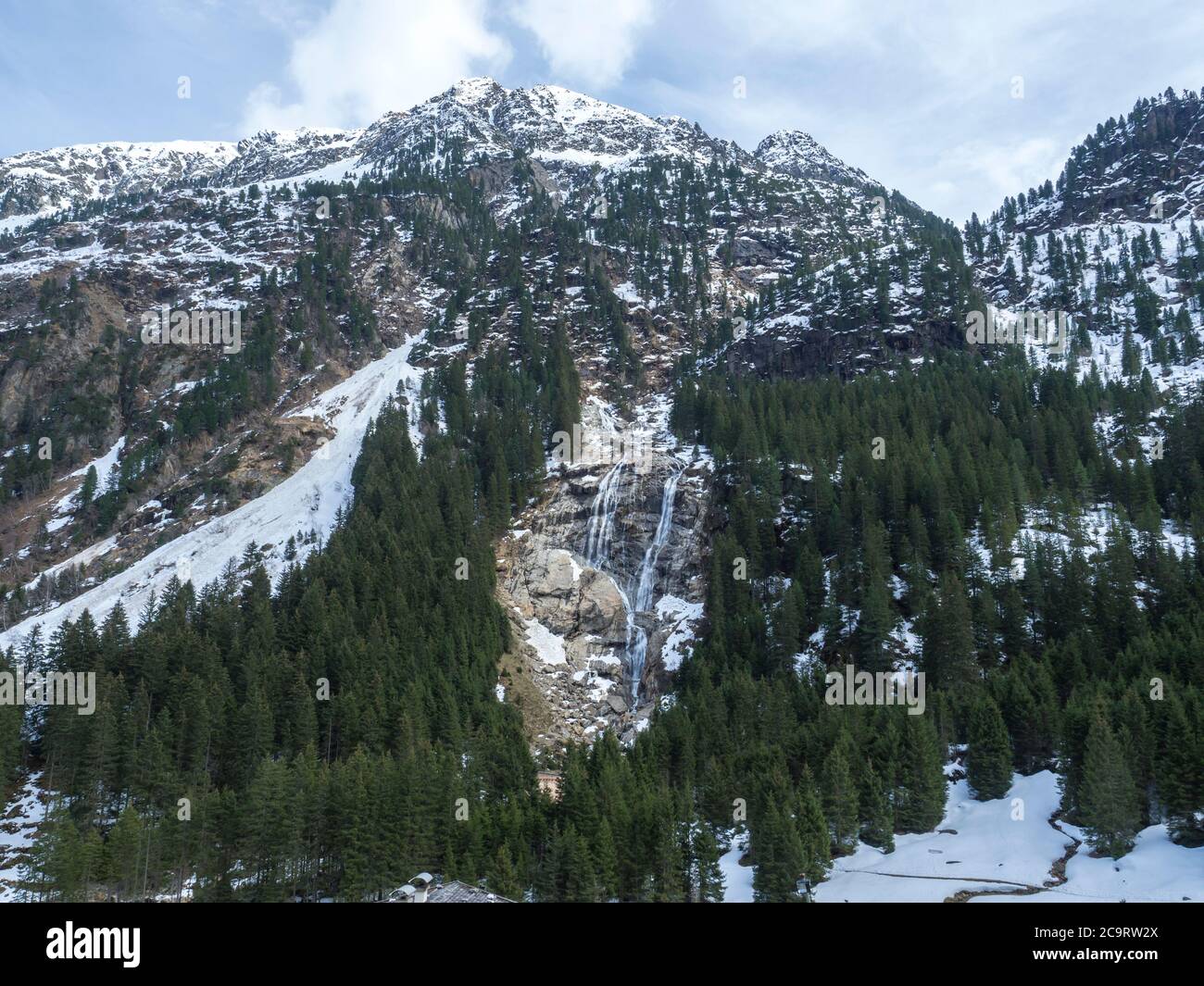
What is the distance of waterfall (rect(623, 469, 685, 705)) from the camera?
102m

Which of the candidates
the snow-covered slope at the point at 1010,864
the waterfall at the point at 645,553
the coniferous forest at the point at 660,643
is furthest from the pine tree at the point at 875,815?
the waterfall at the point at 645,553

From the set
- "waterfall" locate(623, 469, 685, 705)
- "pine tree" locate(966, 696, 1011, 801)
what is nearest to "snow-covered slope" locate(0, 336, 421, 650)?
"waterfall" locate(623, 469, 685, 705)

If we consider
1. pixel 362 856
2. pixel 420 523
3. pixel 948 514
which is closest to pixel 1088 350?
pixel 948 514

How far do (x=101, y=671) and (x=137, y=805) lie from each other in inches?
779

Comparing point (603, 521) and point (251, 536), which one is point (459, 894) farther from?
point (251, 536)

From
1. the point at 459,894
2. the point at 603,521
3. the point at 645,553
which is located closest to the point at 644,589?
the point at 645,553

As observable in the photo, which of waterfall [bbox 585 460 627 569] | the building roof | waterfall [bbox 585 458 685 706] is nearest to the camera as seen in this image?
the building roof

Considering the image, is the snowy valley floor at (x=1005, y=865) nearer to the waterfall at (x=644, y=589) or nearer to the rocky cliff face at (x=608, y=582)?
the rocky cliff face at (x=608, y=582)

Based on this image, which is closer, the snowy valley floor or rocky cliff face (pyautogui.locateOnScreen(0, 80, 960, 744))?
the snowy valley floor

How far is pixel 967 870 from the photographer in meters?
48.8

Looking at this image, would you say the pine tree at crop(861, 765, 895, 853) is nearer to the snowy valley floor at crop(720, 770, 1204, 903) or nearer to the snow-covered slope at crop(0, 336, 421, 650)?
the snowy valley floor at crop(720, 770, 1204, 903)

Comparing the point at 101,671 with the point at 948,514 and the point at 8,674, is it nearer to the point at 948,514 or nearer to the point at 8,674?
the point at 8,674
